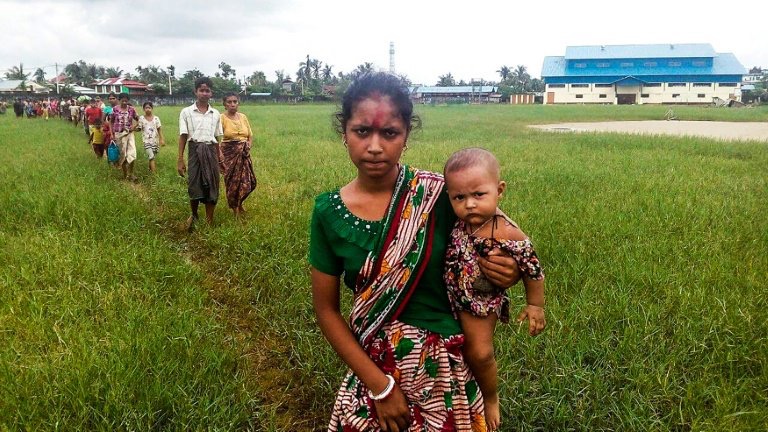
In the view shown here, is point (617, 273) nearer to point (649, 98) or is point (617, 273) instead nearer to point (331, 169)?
point (331, 169)

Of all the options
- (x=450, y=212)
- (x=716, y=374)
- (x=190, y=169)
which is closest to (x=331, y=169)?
(x=190, y=169)

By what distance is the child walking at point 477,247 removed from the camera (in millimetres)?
1361

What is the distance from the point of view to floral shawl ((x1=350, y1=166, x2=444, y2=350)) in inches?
52.9

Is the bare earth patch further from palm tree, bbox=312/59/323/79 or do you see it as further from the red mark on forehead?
palm tree, bbox=312/59/323/79

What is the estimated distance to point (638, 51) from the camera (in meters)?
57.3

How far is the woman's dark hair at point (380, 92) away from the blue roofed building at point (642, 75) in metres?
57.3

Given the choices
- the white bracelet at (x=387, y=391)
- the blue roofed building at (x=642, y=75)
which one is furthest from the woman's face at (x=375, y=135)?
the blue roofed building at (x=642, y=75)

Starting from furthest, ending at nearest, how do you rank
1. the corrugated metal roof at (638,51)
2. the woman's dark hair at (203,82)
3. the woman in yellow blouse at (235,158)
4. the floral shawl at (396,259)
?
the corrugated metal roof at (638,51), the woman in yellow blouse at (235,158), the woman's dark hair at (203,82), the floral shawl at (396,259)

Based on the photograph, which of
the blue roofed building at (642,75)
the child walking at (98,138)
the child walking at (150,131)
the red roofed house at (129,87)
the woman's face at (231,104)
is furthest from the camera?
the blue roofed building at (642,75)

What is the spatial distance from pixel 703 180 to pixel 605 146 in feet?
15.5

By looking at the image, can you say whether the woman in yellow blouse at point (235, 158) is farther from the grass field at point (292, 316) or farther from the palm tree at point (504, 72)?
the palm tree at point (504, 72)

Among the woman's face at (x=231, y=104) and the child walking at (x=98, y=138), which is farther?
the child walking at (x=98, y=138)

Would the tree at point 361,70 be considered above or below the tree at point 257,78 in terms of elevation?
below

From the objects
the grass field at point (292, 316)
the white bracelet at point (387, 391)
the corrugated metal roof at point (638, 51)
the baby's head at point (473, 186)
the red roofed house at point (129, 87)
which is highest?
the corrugated metal roof at point (638, 51)
